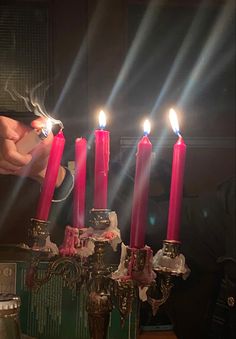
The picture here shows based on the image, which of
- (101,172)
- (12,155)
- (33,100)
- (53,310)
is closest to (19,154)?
(12,155)

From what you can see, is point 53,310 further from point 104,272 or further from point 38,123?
point 38,123

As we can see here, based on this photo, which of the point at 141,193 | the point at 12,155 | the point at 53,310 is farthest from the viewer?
the point at 12,155

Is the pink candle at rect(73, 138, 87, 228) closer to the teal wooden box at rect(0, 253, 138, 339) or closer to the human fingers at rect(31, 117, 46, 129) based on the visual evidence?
the teal wooden box at rect(0, 253, 138, 339)

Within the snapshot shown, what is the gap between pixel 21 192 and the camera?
47.0 inches

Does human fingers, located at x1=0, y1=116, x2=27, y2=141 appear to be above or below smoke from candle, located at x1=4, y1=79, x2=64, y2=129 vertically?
below

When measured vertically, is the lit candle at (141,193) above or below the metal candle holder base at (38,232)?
above

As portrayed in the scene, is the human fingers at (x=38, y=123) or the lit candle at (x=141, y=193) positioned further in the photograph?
the human fingers at (x=38, y=123)

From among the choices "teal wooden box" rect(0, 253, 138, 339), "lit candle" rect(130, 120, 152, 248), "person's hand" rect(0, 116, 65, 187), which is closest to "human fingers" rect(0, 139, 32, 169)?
"person's hand" rect(0, 116, 65, 187)

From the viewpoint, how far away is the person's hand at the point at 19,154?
3.80ft

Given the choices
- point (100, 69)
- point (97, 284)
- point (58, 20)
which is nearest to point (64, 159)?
point (100, 69)

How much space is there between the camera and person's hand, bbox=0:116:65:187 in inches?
45.6

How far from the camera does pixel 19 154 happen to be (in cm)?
116

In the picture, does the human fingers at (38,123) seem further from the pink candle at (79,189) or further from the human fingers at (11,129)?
the pink candle at (79,189)

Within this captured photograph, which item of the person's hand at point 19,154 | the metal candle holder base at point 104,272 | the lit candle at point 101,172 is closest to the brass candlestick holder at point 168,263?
the metal candle holder base at point 104,272
